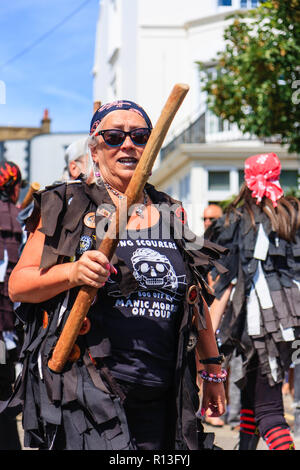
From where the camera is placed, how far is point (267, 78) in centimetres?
1000

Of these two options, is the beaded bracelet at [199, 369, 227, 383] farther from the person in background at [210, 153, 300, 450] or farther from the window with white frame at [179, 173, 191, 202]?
the window with white frame at [179, 173, 191, 202]

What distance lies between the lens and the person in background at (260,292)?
509cm

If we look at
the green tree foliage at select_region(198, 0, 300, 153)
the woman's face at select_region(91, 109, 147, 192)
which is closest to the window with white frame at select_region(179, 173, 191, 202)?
the green tree foliage at select_region(198, 0, 300, 153)

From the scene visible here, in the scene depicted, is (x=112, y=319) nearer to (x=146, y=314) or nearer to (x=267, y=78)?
(x=146, y=314)

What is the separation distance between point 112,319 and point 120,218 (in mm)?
470

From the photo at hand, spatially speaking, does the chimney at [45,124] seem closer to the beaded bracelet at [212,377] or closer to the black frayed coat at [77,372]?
the beaded bracelet at [212,377]

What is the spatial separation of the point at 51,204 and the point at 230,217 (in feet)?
9.01

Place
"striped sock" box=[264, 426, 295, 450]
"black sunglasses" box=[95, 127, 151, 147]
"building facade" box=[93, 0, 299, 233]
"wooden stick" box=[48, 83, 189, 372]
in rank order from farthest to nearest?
"building facade" box=[93, 0, 299, 233]
"striped sock" box=[264, 426, 295, 450]
"black sunglasses" box=[95, 127, 151, 147]
"wooden stick" box=[48, 83, 189, 372]

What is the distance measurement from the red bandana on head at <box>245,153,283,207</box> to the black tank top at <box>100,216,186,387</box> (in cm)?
233

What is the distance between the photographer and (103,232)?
2867 mm

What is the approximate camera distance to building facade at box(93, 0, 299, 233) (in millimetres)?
22578

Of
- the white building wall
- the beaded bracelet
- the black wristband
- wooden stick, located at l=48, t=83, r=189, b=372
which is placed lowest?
the beaded bracelet

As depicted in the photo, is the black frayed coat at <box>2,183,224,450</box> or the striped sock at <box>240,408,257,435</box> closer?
the black frayed coat at <box>2,183,224,450</box>
